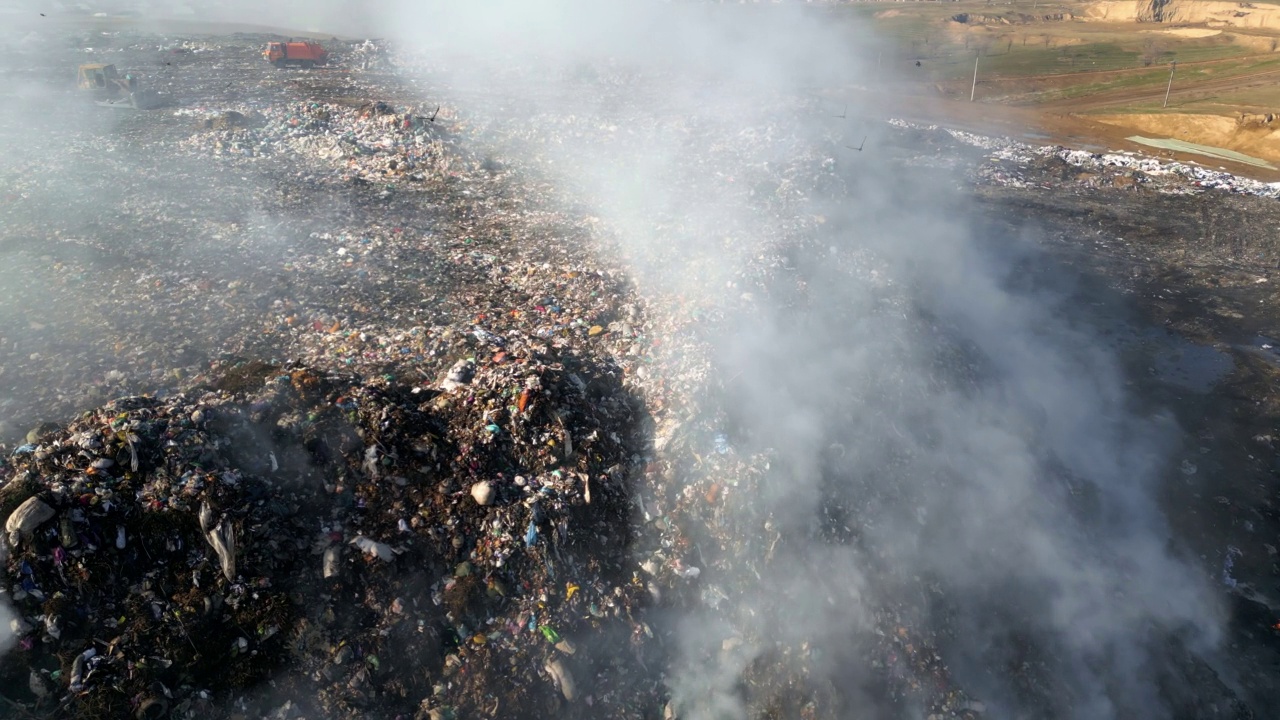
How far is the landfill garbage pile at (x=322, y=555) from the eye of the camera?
3246 mm

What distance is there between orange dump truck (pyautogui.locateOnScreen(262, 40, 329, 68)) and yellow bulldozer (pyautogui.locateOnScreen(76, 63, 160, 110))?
3.24 metres

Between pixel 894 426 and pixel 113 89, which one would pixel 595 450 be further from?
pixel 113 89

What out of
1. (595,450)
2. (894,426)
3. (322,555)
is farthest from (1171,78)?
(322,555)

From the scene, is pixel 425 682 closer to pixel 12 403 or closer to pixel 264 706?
pixel 264 706

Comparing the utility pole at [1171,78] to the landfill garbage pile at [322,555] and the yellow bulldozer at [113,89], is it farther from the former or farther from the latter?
the yellow bulldozer at [113,89]

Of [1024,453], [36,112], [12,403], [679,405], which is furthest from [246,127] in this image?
[1024,453]

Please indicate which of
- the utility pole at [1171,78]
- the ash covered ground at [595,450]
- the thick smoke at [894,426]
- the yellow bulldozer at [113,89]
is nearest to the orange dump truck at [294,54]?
the yellow bulldozer at [113,89]

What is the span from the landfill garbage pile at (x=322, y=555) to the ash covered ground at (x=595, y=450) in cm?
2

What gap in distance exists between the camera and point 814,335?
6.06 m

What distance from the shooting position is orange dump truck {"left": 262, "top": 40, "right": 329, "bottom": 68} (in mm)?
14117

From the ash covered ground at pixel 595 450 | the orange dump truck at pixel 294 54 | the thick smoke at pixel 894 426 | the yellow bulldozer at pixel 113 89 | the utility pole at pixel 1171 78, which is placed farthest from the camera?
the utility pole at pixel 1171 78

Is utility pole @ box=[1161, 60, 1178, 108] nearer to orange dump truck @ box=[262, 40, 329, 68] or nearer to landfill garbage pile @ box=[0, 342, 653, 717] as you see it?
landfill garbage pile @ box=[0, 342, 653, 717]

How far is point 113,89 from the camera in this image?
11.2 meters

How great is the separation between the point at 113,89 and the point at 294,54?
3970 mm
